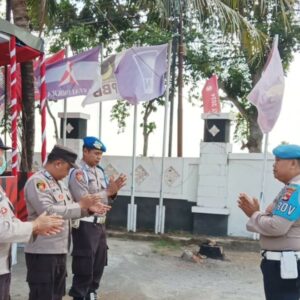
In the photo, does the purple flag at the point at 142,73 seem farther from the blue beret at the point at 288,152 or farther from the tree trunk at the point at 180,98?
the blue beret at the point at 288,152

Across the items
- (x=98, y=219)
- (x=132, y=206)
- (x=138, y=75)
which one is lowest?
(x=132, y=206)

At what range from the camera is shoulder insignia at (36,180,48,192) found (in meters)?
3.47

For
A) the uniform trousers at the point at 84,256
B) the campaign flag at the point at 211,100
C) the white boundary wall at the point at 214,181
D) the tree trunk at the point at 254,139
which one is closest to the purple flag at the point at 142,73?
the campaign flag at the point at 211,100

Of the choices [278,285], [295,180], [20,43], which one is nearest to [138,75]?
[20,43]

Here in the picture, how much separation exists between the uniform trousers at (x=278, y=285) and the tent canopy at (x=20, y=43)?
3239mm

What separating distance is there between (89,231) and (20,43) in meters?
2.15

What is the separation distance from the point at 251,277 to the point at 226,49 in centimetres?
857

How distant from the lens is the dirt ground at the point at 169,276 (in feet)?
17.4

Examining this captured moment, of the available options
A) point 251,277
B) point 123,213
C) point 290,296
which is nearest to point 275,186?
point 251,277

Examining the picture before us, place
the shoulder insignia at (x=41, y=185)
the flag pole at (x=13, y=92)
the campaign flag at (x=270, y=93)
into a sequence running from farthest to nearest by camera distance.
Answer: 1. the campaign flag at (x=270, y=93)
2. the flag pole at (x=13, y=92)
3. the shoulder insignia at (x=41, y=185)

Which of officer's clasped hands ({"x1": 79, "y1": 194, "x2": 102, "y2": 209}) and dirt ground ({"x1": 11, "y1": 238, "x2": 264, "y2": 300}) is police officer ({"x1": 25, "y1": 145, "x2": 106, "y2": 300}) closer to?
officer's clasped hands ({"x1": 79, "y1": 194, "x2": 102, "y2": 209})

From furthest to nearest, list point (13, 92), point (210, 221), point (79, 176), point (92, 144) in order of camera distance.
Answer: point (210, 221)
point (13, 92)
point (92, 144)
point (79, 176)

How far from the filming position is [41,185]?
349 cm

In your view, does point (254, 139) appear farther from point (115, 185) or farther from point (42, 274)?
point (42, 274)
